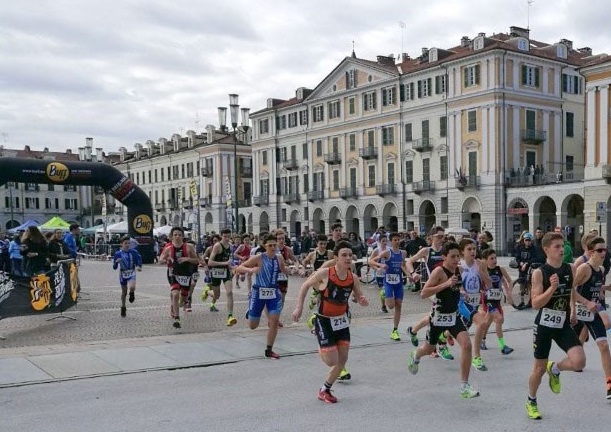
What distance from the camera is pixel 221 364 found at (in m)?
9.04

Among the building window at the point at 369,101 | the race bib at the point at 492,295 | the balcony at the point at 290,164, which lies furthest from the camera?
the balcony at the point at 290,164

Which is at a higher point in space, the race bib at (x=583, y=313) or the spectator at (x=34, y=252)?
the spectator at (x=34, y=252)

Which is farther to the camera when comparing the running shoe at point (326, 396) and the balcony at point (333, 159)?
the balcony at point (333, 159)

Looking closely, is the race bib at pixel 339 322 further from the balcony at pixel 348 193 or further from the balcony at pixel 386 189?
the balcony at pixel 348 193

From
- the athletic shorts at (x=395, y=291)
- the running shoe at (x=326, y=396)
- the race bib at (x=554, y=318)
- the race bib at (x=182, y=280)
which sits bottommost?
the running shoe at (x=326, y=396)

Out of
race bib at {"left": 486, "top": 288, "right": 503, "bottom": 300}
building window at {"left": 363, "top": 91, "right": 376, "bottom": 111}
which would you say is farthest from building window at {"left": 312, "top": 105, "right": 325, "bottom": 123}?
race bib at {"left": 486, "top": 288, "right": 503, "bottom": 300}

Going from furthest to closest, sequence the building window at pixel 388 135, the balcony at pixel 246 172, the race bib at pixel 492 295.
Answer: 1. the balcony at pixel 246 172
2. the building window at pixel 388 135
3. the race bib at pixel 492 295

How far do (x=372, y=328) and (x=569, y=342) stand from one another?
589cm

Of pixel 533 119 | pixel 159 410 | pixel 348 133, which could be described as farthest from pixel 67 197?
pixel 159 410

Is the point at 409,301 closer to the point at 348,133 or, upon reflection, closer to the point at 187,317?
the point at 187,317

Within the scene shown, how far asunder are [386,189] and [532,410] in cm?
5069

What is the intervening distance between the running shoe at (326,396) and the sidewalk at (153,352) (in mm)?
2550

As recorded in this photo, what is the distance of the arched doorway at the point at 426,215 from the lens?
53844mm

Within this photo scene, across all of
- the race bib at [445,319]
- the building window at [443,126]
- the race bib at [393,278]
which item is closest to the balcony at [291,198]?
the building window at [443,126]
